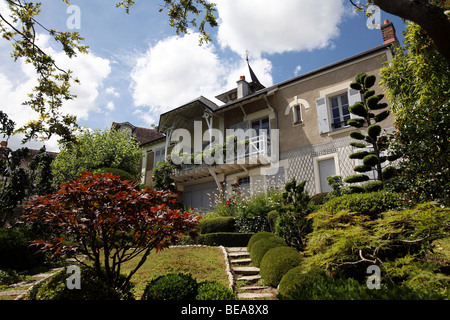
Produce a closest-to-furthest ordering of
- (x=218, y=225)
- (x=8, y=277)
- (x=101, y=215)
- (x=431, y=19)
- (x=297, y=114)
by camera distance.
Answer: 1. (x=431, y=19)
2. (x=101, y=215)
3. (x=8, y=277)
4. (x=218, y=225)
5. (x=297, y=114)

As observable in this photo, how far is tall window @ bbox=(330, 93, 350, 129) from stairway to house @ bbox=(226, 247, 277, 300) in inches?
313

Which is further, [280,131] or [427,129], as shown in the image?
[280,131]

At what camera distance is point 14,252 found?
8055 millimetres

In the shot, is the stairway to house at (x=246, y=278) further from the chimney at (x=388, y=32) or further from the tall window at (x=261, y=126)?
the chimney at (x=388, y=32)

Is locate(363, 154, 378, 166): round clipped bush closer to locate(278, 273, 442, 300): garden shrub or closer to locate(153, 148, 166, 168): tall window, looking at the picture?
locate(278, 273, 442, 300): garden shrub


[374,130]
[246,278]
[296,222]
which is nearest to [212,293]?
[246,278]

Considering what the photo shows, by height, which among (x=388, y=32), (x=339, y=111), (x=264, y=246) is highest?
(x=388, y=32)

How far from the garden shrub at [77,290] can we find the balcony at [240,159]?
37.8 feet

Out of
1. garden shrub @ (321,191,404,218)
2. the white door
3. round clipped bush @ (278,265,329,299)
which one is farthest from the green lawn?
the white door

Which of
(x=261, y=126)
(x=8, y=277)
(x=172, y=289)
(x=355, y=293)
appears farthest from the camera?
(x=261, y=126)

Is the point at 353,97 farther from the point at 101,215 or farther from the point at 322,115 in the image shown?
the point at 101,215

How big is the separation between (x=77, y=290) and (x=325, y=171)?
461 inches

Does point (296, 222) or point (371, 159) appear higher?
point (371, 159)
